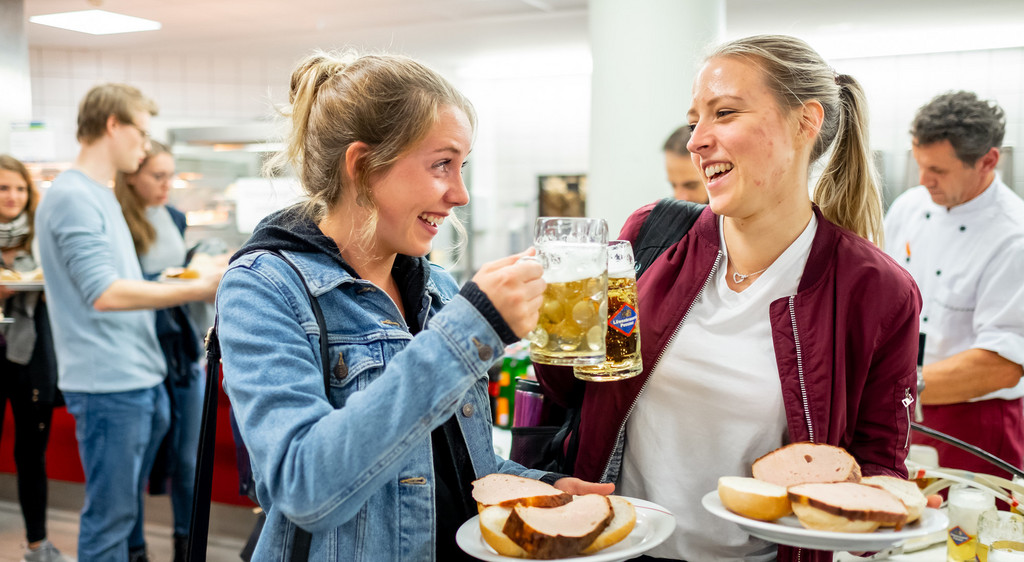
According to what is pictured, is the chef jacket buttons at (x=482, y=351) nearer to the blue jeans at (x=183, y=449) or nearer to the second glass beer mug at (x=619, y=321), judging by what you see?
the second glass beer mug at (x=619, y=321)

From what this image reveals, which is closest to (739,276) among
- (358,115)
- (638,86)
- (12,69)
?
(358,115)

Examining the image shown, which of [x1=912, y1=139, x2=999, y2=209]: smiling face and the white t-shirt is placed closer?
the white t-shirt

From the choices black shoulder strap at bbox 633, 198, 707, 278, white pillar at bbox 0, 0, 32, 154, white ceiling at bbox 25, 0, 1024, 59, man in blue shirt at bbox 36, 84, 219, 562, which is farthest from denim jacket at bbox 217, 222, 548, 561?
white pillar at bbox 0, 0, 32, 154

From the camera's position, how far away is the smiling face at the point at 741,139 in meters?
1.37

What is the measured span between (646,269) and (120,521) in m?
2.44

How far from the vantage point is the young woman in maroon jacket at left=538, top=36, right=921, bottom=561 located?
1347 mm

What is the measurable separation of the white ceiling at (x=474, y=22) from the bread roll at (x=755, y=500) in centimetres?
391

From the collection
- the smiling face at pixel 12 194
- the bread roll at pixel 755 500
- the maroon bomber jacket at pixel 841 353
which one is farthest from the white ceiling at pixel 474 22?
the bread roll at pixel 755 500

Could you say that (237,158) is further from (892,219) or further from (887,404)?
(887,404)

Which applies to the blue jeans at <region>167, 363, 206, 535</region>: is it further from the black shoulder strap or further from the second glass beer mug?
the second glass beer mug

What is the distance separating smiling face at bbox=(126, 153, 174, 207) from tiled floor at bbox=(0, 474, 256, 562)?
1.54 m

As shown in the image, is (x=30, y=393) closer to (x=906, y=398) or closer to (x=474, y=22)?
(x=474, y=22)

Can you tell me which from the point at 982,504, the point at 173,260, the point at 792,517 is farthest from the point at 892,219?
the point at 173,260

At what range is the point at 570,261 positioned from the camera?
1.18 m
